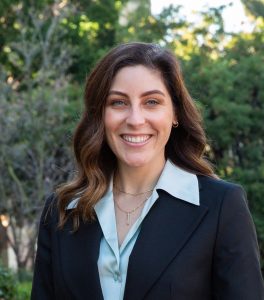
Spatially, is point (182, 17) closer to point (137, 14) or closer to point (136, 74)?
point (137, 14)

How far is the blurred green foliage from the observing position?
10.1m

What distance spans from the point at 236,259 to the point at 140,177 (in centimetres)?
59

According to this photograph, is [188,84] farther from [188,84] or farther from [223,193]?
[223,193]

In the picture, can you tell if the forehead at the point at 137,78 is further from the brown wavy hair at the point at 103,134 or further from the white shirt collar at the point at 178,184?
the white shirt collar at the point at 178,184

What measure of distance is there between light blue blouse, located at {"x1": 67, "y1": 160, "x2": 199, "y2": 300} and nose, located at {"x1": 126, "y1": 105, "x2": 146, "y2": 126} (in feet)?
0.94

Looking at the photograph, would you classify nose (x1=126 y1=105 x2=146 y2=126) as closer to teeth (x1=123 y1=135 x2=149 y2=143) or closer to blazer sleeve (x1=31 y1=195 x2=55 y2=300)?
teeth (x1=123 y1=135 x2=149 y2=143)

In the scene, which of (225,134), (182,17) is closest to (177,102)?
(225,134)

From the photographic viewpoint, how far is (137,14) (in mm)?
12523

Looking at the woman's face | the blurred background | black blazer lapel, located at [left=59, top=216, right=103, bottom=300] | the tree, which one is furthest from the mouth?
the tree

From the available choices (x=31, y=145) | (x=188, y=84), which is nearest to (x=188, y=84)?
(x=188, y=84)

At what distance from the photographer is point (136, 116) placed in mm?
2803

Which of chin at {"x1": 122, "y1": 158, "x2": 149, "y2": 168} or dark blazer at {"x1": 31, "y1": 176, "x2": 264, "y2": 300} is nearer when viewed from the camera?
dark blazer at {"x1": 31, "y1": 176, "x2": 264, "y2": 300}

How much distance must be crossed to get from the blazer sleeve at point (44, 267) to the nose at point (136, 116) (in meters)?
0.59

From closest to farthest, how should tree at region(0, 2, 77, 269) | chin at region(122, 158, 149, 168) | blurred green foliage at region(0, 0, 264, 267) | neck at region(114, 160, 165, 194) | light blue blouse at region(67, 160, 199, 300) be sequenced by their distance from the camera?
light blue blouse at region(67, 160, 199, 300), chin at region(122, 158, 149, 168), neck at region(114, 160, 165, 194), blurred green foliage at region(0, 0, 264, 267), tree at region(0, 2, 77, 269)
